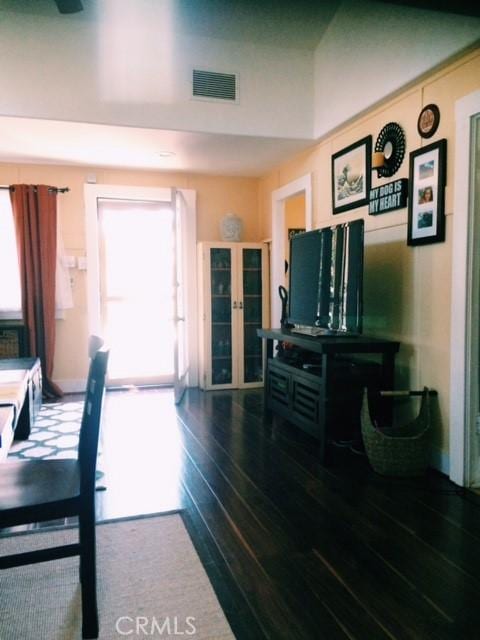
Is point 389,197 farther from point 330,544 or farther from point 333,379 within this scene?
point 330,544

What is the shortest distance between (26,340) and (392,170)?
3.73m

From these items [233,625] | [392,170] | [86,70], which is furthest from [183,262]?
[233,625]


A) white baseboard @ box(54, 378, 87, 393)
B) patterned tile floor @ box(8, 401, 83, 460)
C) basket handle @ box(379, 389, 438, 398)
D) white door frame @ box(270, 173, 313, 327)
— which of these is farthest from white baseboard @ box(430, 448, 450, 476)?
white baseboard @ box(54, 378, 87, 393)

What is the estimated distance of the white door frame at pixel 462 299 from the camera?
2.52 metres

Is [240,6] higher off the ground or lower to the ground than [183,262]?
higher

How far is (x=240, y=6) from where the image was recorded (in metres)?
3.51

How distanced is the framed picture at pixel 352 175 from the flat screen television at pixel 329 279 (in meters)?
0.40

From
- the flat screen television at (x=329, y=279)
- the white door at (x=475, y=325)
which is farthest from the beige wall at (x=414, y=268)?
the flat screen television at (x=329, y=279)

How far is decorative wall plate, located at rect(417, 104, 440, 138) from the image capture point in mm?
2754

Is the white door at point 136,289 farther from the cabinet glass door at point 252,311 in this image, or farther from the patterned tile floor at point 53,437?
the patterned tile floor at point 53,437

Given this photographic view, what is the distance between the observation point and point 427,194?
2811mm

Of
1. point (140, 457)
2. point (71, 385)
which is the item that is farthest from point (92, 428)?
point (71, 385)

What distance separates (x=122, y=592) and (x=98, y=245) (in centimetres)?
407

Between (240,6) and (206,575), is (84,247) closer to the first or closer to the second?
(240,6)
